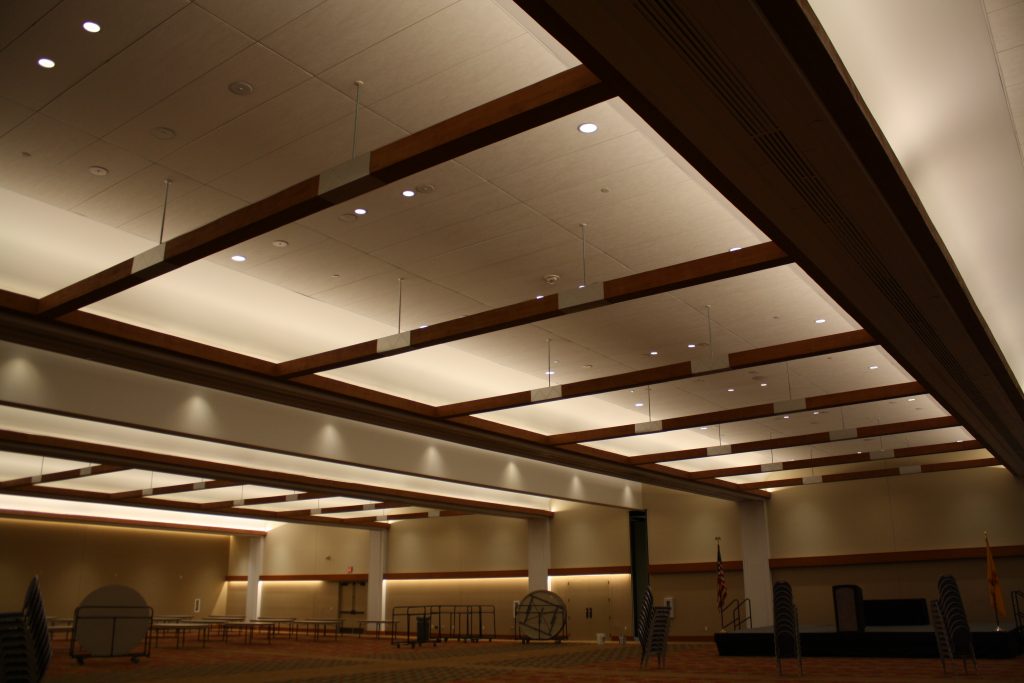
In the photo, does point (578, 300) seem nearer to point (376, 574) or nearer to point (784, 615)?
point (784, 615)

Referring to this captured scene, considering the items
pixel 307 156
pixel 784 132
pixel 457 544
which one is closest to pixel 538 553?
pixel 457 544

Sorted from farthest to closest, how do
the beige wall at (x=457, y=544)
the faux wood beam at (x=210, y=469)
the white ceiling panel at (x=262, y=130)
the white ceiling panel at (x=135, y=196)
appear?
the beige wall at (x=457, y=544)
the faux wood beam at (x=210, y=469)
the white ceiling panel at (x=135, y=196)
the white ceiling panel at (x=262, y=130)

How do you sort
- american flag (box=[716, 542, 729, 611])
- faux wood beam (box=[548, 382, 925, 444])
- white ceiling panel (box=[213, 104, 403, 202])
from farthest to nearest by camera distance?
american flag (box=[716, 542, 729, 611])
faux wood beam (box=[548, 382, 925, 444])
white ceiling panel (box=[213, 104, 403, 202])

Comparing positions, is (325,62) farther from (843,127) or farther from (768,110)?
(843,127)

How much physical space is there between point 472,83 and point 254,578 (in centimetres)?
3063

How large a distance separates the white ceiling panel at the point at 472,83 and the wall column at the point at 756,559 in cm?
1993

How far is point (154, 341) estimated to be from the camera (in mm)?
9711

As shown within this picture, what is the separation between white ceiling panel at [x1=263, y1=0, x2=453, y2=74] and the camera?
545 centimetres

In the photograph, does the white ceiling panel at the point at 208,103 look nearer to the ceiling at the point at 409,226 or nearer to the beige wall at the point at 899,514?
the ceiling at the point at 409,226

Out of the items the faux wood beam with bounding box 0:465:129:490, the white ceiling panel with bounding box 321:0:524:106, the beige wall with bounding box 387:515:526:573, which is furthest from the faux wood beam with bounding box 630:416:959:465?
the white ceiling panel with bounding box 321:0:524:106

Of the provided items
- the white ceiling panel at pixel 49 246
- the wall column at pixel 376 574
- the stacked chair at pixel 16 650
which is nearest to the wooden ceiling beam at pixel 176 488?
the wall column at pixel 376 574

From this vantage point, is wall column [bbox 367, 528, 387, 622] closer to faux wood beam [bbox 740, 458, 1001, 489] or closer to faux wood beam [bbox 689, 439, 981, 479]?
faux wood beam [bbox 740, 458, 1001, 489]

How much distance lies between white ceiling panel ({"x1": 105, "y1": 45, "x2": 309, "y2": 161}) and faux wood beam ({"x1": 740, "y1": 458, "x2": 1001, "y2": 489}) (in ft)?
61.1

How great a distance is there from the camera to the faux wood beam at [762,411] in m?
12.8
